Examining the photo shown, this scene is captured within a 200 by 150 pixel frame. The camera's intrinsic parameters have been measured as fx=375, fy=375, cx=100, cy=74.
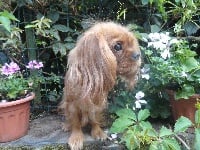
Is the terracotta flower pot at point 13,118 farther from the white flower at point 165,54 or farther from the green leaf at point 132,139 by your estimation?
the white flower at point 165,54

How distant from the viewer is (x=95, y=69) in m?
2.39

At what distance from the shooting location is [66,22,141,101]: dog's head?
239 cm

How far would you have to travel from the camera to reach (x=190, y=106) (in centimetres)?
275

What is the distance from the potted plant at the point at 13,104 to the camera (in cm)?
268

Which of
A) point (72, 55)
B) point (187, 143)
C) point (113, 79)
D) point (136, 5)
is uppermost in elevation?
point (136, 5)

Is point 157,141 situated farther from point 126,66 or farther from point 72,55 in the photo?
point 72,55

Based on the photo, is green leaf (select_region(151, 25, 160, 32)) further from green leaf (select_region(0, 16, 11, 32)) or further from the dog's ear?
green leaf (select_region(0, 16, 11, 32))

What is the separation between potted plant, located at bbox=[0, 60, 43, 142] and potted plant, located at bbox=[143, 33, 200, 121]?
0.96m

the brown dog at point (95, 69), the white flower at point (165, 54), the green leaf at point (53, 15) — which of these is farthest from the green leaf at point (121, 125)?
the green leaf at point (53, 15)

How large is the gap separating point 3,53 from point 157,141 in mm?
1683

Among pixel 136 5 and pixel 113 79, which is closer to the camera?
pixel 113 79

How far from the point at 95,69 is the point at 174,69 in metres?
0.66

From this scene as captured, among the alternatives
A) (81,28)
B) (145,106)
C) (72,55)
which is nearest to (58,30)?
(81,28)

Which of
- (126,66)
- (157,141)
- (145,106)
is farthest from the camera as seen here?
(145,106)
